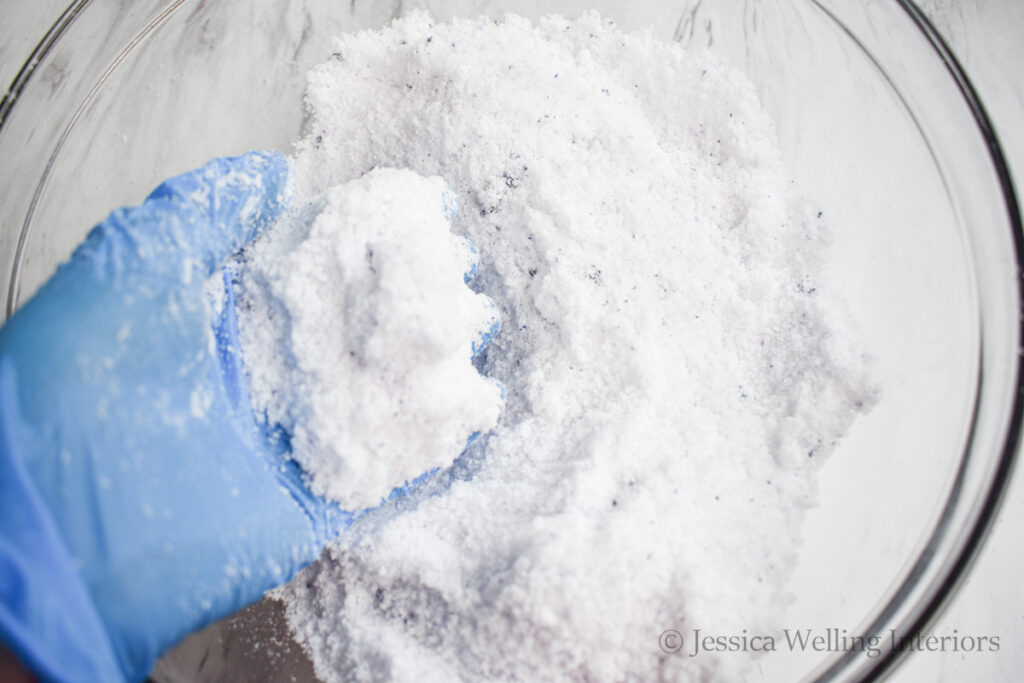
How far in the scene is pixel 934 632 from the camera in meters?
1.07

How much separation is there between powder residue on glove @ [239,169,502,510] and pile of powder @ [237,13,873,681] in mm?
49

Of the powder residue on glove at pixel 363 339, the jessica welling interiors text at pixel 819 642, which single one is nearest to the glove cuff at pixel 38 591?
the powder residue on glove at pixel 363 339

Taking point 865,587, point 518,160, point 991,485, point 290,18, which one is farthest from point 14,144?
point 991,485

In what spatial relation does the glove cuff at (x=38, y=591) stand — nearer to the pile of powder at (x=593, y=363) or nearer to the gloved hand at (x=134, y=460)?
the gloved hand at (x=134, y=460)

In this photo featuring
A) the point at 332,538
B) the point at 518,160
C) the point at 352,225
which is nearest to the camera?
the point at 352,225

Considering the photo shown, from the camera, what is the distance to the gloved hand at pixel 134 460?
72 cm

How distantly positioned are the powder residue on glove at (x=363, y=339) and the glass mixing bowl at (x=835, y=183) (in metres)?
0.42

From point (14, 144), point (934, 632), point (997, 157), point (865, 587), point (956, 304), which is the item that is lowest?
point (934, 632)

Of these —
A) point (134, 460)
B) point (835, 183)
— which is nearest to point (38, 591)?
point (134, 460)

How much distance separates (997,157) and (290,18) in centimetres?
145

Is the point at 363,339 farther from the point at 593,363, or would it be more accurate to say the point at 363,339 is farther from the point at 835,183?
the point at 835,183

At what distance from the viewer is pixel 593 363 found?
103 centimetres

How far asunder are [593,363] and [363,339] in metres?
0.40

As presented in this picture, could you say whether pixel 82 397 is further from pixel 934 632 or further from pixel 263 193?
pixel 934 632
